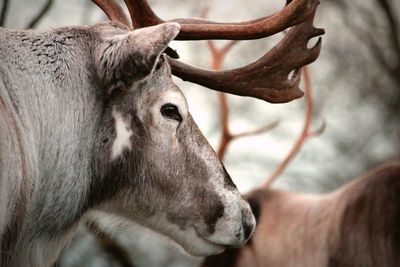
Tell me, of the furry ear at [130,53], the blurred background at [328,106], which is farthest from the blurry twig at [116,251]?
the furry ear at [130,53]

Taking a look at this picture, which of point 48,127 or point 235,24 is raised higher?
point 235,24

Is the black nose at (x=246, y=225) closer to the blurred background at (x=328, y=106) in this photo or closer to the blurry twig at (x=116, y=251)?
the blurry twig at (x=116, y=251)

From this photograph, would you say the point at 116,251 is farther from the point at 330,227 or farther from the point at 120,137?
the point at 120,137

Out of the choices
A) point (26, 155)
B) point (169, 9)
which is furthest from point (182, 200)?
point (169, 9)

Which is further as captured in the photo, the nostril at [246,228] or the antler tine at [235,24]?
the antler tine at [235,24]

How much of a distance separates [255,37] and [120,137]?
2.86ft

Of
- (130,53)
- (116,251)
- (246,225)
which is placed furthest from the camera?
(116,251)

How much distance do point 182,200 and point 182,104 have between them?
0.37 meters

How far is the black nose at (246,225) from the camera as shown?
13.6 feet

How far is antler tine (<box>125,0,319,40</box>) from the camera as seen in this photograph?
4.45m

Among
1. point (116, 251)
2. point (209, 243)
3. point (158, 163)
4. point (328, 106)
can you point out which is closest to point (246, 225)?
point (209, 243)

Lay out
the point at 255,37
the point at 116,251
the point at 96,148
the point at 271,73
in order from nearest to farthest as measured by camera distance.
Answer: the point at 96,148
the point at 255,37
the point at 271,73
the point at 116,251

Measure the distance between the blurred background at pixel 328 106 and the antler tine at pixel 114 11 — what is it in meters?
6.92

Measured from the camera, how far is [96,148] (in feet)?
12.8
